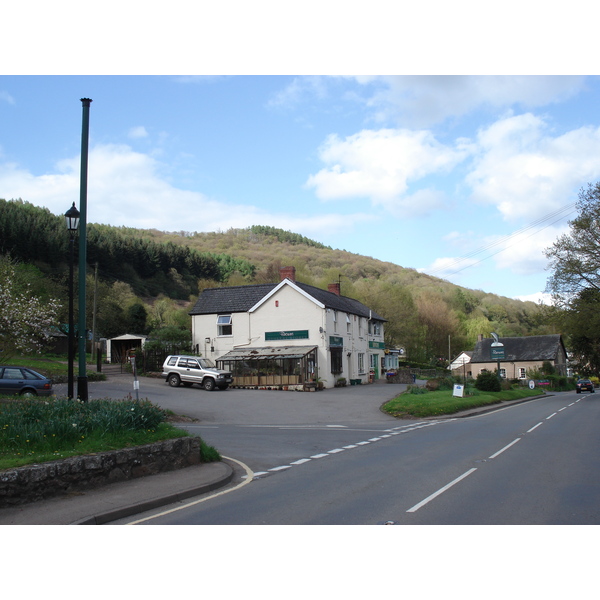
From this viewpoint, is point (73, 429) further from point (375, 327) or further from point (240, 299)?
point (375, 327)

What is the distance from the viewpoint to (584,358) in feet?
201

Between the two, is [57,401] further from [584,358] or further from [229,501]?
[584,358]

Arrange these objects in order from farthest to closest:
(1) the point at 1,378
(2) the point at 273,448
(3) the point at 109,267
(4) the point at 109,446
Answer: (3) the point at 109,267
(1) the point at 1,378
(2) the point at 273,448
(4) the point at 109,446

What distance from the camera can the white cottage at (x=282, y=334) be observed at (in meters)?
38.7

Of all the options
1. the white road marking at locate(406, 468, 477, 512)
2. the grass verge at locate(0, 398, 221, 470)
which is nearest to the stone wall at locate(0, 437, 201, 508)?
the grass verge at locate(0, 398, 221, 470)

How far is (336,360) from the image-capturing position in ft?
137

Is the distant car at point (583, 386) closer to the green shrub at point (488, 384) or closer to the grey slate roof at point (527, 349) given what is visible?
the grey slate roof at point (527, 349)

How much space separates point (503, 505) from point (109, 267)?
81.2m

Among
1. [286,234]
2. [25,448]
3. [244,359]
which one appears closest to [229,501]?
[25,448]

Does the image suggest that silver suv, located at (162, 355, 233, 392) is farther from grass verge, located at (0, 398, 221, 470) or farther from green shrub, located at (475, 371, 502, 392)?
grass verge, located at (0, 398, 221, 470)

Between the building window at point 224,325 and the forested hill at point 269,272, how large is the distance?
81.3 feet

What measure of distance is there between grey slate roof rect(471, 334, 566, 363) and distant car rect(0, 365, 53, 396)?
222ft

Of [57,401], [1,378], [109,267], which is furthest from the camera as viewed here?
[109,267]

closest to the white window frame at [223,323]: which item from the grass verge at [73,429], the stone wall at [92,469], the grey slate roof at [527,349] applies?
the grass verge at [73,429]
